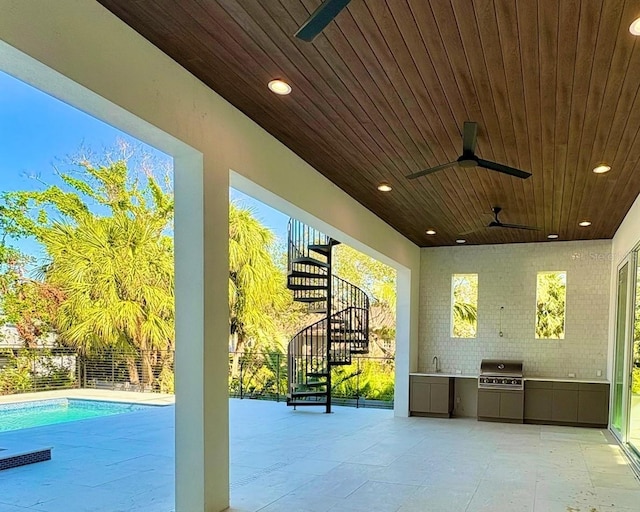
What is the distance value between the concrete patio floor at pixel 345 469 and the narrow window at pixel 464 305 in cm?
201

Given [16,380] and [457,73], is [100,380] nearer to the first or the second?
[16,380]

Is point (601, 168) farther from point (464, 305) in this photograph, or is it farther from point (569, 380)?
point (464, 305)

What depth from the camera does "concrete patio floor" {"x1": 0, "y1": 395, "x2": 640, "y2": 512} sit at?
4.32 m

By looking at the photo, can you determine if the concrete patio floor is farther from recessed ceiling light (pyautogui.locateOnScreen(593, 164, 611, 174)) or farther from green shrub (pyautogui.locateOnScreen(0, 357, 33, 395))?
green shrub (pyautogui.locateOnScreen(0, 357, 33, 395))

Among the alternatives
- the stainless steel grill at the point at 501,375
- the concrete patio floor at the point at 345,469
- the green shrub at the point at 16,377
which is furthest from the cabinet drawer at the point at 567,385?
the green shrub at the point at 16,377

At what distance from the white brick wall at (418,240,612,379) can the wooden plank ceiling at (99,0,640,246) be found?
3609 mm

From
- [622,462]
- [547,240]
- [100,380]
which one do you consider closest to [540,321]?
[547,240]

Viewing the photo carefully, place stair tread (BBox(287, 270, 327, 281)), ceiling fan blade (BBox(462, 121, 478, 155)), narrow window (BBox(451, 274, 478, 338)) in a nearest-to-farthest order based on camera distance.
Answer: ceiling fan blade (BBox(462, 121, 478, 155)), stair tread (BBox(287, 270, 327, 281)), narrow window (BBox(451, 274, 478, 338))

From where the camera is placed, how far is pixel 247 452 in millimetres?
6023

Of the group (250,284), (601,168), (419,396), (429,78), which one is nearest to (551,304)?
(419,396)

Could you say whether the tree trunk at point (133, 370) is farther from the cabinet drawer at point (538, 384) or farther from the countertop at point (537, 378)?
the cabinet drawer at point (538, 384)

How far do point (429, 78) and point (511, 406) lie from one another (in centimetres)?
683

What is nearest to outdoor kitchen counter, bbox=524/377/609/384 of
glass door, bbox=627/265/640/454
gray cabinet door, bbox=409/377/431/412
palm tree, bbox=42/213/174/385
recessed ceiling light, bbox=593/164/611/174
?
gray cabinet door, bbox=409/377/431/412

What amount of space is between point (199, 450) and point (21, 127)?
11286 millimetres
